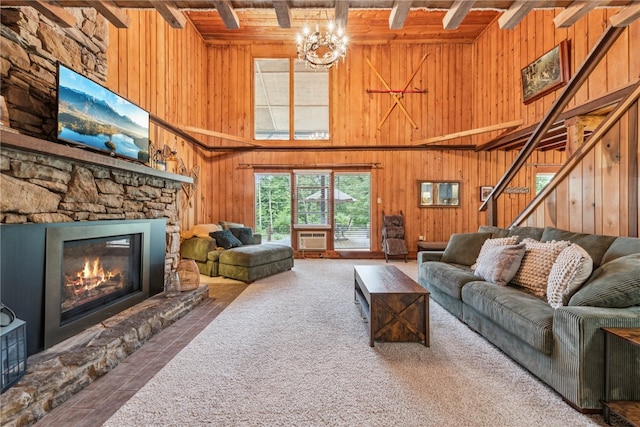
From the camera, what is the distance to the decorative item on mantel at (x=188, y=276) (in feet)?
10.3

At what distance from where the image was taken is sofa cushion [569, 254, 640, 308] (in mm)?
1528

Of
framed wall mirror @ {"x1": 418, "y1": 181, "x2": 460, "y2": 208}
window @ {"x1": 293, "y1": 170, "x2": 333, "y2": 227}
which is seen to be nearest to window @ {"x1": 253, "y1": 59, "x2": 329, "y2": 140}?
window @ {"x1": 293, "y1": 170, "x2": 333, "y2": 227}

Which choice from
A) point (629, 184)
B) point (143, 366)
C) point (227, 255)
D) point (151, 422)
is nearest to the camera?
point (151, 422)

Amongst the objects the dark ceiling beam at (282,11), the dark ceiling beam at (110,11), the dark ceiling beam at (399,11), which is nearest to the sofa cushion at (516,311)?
the dark ceiling beam at (399,11)

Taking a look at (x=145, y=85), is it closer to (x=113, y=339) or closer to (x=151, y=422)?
(x=113, y=339)

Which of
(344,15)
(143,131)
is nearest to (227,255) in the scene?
(143,131)

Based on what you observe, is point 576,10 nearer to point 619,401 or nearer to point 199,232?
point 619,401

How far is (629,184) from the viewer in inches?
86.4

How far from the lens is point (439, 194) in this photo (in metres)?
6.51

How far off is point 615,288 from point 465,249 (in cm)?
187

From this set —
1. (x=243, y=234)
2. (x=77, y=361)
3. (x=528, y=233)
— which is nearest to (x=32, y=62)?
(x=77, y=361)

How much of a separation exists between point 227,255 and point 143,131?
2.12m

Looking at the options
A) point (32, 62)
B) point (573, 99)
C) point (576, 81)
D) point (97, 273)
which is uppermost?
point (573, 99)

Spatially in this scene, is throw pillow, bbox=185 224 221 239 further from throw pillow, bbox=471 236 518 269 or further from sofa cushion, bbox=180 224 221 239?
throw pillow, bbox=471 236 518 269
